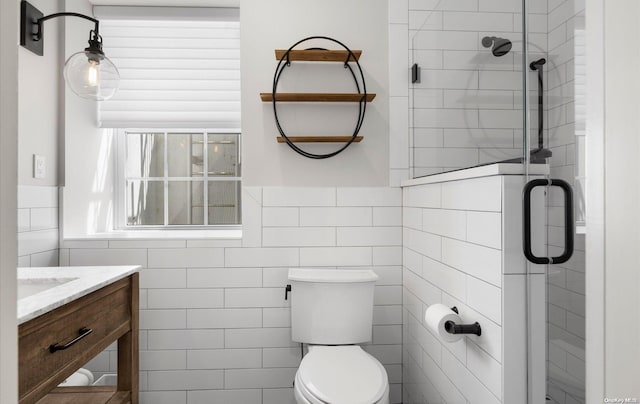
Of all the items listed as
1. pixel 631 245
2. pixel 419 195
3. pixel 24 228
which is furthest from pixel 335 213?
pixel 631 245

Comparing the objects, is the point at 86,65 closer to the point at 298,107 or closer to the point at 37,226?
the point at 37,226

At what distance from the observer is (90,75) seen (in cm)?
157

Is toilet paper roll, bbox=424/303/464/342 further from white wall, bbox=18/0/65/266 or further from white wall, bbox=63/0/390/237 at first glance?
white wall, bbox=18/0/65/266

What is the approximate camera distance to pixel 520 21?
3.74 feet

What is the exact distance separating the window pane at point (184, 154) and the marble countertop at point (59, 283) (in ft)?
2.98

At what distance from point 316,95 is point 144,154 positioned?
45.3 inches

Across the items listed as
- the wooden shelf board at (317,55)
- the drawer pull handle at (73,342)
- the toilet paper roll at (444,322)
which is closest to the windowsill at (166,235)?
the drawer pull handle at (73,342)

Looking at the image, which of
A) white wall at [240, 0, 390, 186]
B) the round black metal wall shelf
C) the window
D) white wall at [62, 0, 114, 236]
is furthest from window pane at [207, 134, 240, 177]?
white wall at [62, 0, 114, 236]

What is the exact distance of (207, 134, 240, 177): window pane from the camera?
240 cm

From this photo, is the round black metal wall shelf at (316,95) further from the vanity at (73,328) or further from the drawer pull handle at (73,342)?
the drawer pull handle at (73,342)

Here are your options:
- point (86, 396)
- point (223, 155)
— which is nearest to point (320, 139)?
point (223, 155)

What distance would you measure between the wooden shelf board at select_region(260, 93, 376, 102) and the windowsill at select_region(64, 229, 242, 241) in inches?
30.6

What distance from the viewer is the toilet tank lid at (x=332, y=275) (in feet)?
6.25

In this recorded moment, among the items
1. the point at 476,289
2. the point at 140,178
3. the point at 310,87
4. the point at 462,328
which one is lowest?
the point at 462,328
